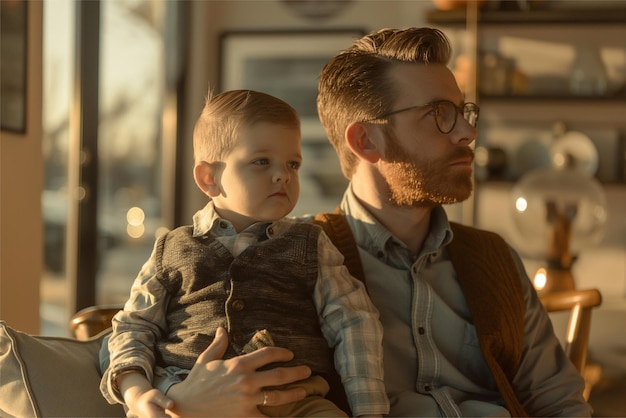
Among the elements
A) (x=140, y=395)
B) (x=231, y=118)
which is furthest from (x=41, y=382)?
(x=231, y=118)

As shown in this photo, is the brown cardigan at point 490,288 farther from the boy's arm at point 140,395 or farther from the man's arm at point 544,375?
the boy's arm at point 140,395

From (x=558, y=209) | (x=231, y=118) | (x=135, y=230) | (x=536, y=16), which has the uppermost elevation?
(x=536, y=16)

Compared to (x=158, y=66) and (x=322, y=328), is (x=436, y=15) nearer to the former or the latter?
(x=158, y=66)

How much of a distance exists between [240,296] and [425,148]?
57 cm

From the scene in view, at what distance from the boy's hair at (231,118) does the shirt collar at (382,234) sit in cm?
37

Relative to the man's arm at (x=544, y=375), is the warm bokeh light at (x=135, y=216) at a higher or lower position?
lower

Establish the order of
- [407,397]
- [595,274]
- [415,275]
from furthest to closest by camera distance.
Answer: [595,274] < [415,275] < [407,397]

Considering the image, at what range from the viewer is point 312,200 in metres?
5.63

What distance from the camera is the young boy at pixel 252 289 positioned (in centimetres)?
145

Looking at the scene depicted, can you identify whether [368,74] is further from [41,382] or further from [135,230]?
[135,230]

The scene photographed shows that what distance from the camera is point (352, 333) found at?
1464 millimetres

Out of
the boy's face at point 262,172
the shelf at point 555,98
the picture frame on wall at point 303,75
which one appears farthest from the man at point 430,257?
the picture frame on wall at point 303,75

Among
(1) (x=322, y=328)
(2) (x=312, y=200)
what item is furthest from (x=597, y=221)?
(1) (x=322, y=328)

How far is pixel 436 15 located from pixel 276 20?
1.18 metres
